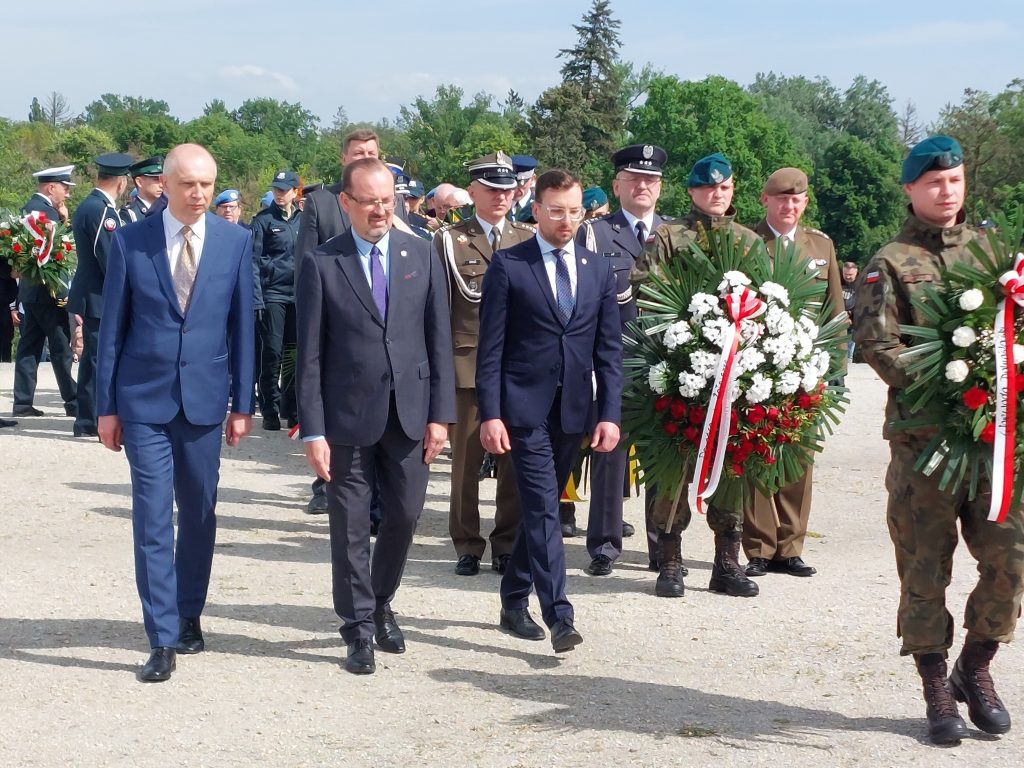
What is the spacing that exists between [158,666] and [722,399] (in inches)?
114

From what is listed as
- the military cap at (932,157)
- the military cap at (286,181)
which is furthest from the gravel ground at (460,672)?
the military cap at (286,181)

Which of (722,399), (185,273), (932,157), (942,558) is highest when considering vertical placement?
(932,157)

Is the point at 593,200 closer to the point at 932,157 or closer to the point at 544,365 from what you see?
the point at 544,365

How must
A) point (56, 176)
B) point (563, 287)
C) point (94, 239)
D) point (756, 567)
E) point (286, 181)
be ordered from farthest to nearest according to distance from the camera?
point (56, 176), point (286, 181), point (94, 239), point (756, 567), point (563, 287)

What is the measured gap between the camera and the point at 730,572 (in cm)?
749

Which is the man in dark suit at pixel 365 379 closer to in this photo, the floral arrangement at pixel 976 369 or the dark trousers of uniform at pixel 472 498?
the dark trousers of uniform at pixel 472 498

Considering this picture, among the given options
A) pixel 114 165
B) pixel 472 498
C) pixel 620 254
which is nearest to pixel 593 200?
pixel 114 165

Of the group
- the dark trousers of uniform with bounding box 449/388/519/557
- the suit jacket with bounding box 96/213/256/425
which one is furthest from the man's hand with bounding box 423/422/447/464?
the dark trousers of uniform with bounding box 449/388/519/557

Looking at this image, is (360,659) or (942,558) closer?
(942,558)

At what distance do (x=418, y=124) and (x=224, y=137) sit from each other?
14947 mm

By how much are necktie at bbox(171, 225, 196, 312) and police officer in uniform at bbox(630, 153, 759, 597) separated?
255 cm

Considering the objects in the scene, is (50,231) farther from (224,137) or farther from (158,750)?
(224,137)

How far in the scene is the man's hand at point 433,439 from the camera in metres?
6.15

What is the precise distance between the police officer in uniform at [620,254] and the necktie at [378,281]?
6.32 feet
